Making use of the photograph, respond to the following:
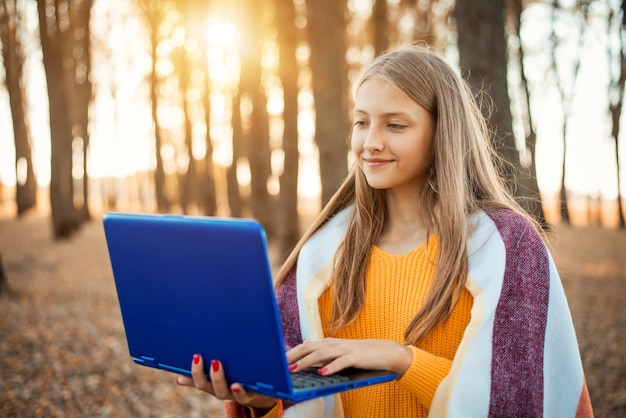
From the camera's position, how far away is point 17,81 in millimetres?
22938

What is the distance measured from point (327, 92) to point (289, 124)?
4.55 meters

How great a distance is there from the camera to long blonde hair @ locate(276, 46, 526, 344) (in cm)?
205

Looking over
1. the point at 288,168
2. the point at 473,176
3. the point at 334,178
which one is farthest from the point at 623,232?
the point at 473,176

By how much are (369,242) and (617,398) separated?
15.2 feet

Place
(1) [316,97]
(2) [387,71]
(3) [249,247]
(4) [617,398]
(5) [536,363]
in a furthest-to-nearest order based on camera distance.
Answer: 1. (1) [316,97]
2. (4) [617,398]
3. (2) [387,71]
4. (5) [536,363]
5. (3) [249,247]

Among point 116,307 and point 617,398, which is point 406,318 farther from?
point 116,307

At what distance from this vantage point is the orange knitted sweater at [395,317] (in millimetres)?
2092

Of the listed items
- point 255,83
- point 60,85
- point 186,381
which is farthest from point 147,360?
point 60,85

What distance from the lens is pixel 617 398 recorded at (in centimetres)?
578

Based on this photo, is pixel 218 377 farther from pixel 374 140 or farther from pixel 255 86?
pixel 255 86

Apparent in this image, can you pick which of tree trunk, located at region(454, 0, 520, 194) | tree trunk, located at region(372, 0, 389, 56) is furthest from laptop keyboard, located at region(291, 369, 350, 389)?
tree trunk, located at region(372, 0, 389, 56)

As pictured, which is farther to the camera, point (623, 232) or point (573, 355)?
point (623, 232)

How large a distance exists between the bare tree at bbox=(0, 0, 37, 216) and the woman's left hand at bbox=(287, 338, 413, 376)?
2042 centimetres

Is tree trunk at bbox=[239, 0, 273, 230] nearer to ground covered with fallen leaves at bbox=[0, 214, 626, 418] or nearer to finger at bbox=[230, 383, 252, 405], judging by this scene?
ground covered with fallen leaves at bbox=[0, 214, 626, 418]
